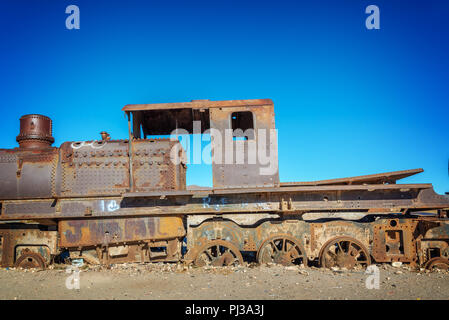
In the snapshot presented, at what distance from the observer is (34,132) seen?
22.6ft

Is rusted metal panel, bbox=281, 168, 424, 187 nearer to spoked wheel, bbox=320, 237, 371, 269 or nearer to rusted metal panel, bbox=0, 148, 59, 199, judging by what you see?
spoked wheel, bbox=320, 237, 371, 269

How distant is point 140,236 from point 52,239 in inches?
86.6

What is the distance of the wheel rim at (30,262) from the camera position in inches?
242

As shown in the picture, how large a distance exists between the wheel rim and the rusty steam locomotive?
0.02m

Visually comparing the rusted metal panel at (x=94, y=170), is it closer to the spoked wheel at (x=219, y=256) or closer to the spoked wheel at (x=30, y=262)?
the spoked wheel at (x=30, y=262)

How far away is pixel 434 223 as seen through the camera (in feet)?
19.0

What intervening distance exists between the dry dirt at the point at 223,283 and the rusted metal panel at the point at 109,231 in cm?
67

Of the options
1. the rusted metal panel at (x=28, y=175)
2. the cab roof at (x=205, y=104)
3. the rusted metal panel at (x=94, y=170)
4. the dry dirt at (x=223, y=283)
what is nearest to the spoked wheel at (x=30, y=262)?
the dry dirt at (x=223, y=283)

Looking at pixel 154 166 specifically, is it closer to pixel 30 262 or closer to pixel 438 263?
pixel 30 262

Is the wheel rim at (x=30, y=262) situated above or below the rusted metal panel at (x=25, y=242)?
below

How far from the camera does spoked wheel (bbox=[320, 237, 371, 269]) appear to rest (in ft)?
19.7

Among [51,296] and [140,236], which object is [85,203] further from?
[51,296]

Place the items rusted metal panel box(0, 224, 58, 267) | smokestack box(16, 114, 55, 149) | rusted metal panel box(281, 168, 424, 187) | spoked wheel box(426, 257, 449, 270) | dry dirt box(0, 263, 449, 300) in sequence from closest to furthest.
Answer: dry dirt box(0, 263, 449, 300), spoked wheel box(426, 257, 449, 270), rusted metal panel box(281, 168, 424, 187), rusted metal panel box(0, 224, 58, 267), smokestack box(16, 114, 55, 149)

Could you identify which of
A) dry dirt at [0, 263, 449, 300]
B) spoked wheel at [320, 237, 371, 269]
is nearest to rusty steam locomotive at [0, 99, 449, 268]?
spoked wheel at [320, 237, 371, 269]
